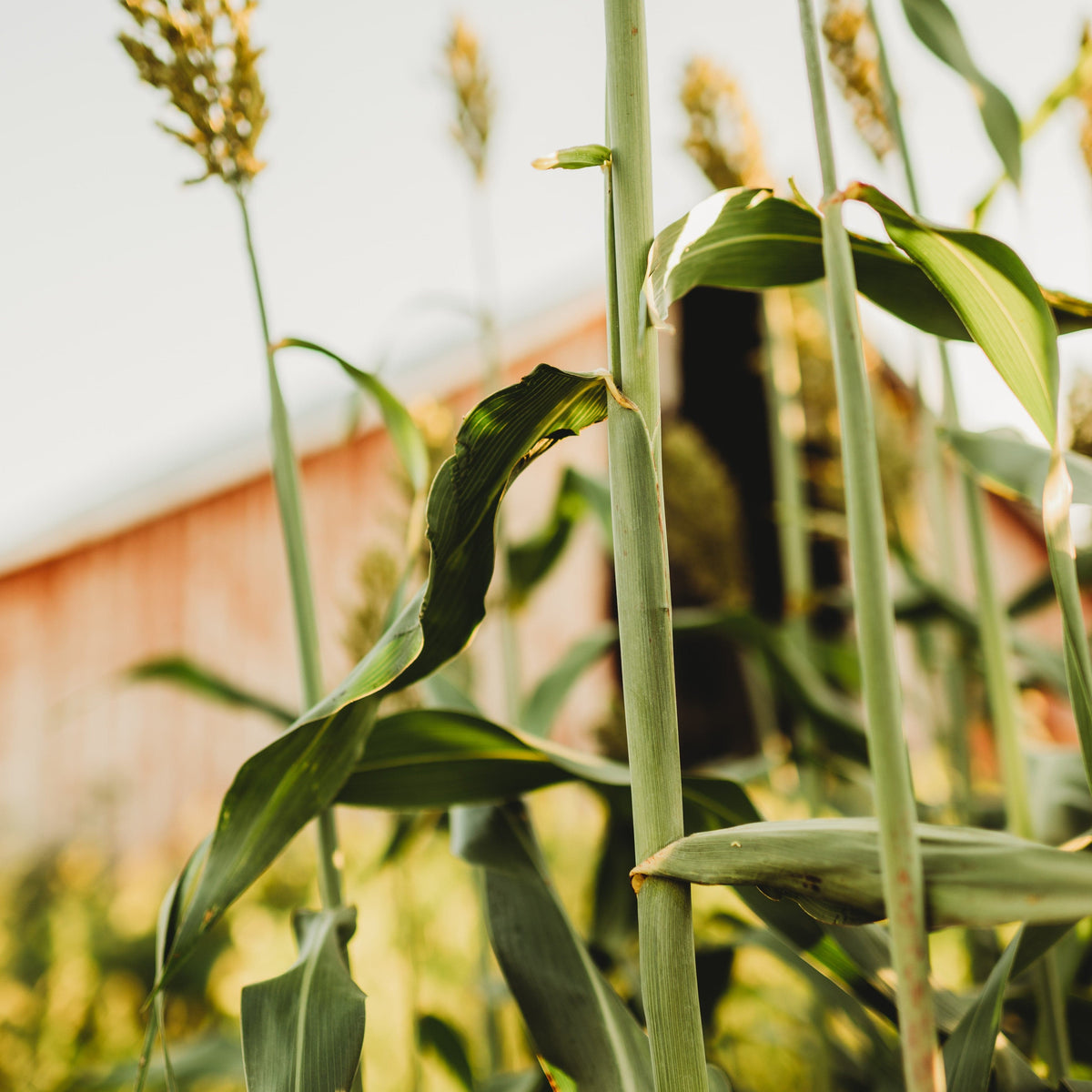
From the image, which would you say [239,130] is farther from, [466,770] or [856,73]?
[856,73]

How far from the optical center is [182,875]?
0.46 metres

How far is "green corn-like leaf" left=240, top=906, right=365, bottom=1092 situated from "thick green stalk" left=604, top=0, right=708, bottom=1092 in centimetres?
18

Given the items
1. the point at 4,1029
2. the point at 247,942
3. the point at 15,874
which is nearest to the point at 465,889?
the point at 247,942

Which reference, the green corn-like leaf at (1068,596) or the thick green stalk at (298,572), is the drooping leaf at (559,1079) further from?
the green corn-like leaf at (1068,596)

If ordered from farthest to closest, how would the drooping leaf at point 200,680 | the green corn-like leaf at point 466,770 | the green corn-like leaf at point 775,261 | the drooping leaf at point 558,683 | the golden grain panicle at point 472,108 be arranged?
the golden grain panicle at point 472,108
the drooping leaf at point 558,683
the drooping leaf at point 200,680
the green corn-like leaf at point 466,770
the green corn-like leaf at point 775,261

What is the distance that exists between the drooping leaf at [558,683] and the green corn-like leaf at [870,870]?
51cm

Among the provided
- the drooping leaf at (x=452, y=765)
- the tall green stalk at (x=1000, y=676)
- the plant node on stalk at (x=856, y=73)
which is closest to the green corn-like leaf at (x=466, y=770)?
the drooping leaf at (x=452, y=765)

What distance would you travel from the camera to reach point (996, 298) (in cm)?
37

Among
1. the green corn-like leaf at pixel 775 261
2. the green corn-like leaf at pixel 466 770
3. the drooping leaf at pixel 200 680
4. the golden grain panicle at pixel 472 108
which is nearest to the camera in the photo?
the green corn-like leaf at pixel 775 261

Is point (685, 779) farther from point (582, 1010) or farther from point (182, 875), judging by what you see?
point (182, 875)

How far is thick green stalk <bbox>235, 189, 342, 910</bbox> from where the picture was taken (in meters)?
0.53

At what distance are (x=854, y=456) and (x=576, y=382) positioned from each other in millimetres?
145

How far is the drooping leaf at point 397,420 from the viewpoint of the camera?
58cm

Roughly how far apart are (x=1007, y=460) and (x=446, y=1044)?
779 millimetres
